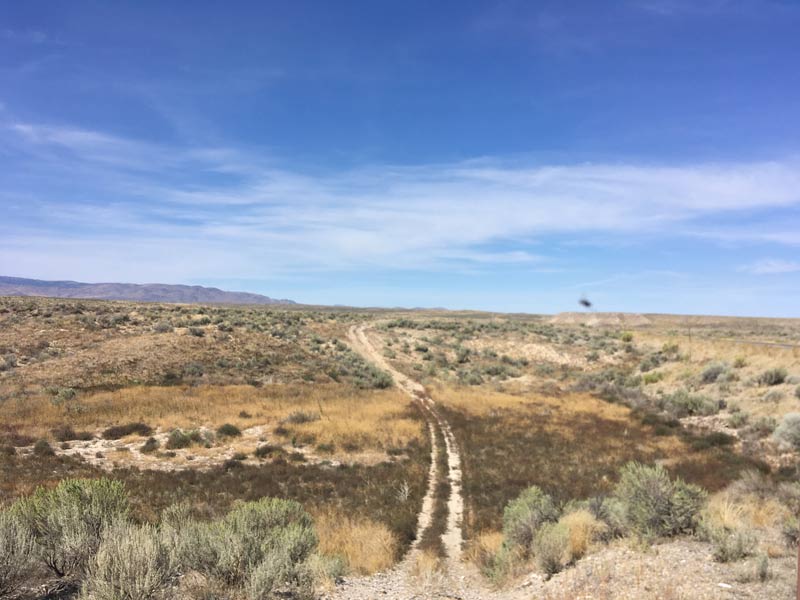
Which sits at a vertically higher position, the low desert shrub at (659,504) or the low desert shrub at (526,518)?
the low desert shrub at (659,504)

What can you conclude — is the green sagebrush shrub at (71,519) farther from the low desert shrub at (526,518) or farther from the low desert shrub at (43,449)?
the low desert shrub at (43,449)

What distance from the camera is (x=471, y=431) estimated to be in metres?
24.8

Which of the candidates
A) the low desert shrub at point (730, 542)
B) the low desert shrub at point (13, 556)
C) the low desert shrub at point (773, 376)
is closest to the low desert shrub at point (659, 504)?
the low desert shrub at point (730, 542)

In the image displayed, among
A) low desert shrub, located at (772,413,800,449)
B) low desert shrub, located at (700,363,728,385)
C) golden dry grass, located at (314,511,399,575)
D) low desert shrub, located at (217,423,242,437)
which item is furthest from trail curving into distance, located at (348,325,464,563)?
low desert shrub, located at (700,363,728,385)

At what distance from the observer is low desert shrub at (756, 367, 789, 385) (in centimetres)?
2827

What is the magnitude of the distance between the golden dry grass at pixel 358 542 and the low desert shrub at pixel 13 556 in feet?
17.1

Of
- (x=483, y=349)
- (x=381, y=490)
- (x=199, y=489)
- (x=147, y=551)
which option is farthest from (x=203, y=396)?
(x=483, y=349)

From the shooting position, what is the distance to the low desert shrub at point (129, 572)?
556cm

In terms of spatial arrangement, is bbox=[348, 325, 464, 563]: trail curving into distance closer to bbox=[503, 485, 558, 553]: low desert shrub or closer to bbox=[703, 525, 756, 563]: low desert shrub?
bbox=[503, 485, 558, 553]: low desert shrub

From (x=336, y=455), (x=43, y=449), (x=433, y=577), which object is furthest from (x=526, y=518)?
(x=43, y=449)

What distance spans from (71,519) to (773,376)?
113 feet

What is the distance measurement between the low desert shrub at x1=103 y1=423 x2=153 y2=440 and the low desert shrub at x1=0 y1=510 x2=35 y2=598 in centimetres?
→ 1669

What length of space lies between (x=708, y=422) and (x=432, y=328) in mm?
52718

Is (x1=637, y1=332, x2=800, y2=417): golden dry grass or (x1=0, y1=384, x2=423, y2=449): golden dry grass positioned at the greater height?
(x1=637, y1=332, x2=800, y2=417): golden dry grass
